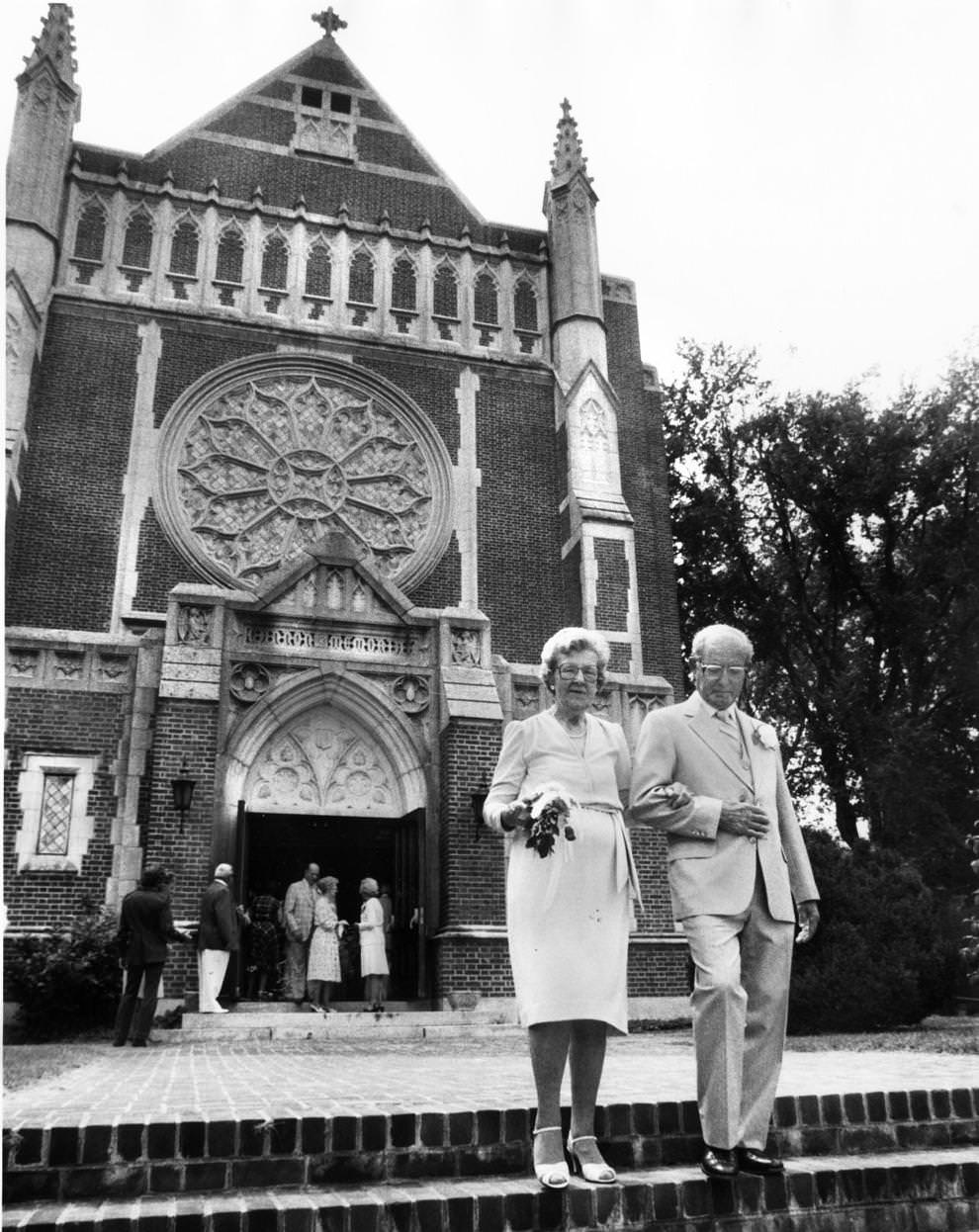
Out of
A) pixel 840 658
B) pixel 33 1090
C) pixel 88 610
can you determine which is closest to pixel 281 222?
pixel 88 610

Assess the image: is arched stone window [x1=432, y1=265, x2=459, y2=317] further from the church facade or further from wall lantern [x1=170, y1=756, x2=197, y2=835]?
wall lantern [x1=170, y1=756, x2=197, y2=835]

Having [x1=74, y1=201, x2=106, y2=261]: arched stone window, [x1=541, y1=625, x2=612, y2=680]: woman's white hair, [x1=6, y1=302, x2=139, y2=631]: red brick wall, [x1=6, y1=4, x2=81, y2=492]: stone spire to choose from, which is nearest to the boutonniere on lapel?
[x1=541, y1=625, x2=612, y2=680]: woman's white hair

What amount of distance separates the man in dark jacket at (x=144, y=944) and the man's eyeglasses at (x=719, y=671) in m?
7.25

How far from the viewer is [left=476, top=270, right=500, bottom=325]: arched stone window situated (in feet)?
64.4

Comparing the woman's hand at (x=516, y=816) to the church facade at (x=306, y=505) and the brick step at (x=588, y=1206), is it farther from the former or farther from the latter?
the church facade at (x=306, y=505)

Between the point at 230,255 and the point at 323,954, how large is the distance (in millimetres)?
12150

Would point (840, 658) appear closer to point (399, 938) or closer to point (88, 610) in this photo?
point (399, 938)

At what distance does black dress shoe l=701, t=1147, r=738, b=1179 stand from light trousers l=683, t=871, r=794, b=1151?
31 millimetres

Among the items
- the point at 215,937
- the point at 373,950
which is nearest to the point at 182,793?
the point at 215,937

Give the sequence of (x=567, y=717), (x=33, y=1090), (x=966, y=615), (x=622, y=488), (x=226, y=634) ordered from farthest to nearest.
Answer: (x=966, y=615)
(x=622, y=488)
(x=226, y=634)
(x=33, y=1090)
(x=567, y=717)

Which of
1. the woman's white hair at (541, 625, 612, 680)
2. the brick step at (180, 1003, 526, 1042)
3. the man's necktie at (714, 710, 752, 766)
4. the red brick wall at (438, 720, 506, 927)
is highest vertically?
the red brick wall at (438, 720, 506, 927)

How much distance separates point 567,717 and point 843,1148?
1992 mm

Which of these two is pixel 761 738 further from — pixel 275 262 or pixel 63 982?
pixel 275 262

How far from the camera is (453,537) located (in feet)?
58.7
